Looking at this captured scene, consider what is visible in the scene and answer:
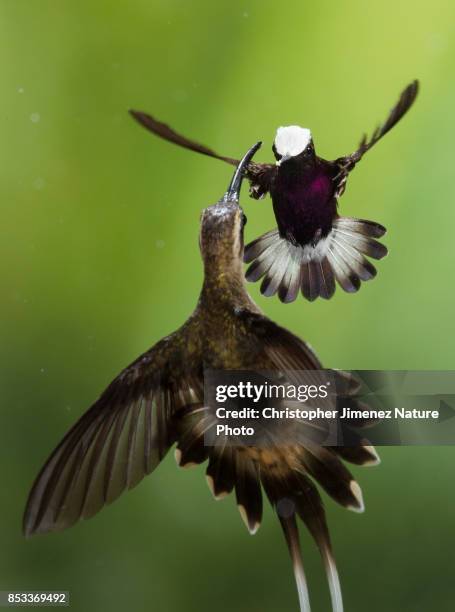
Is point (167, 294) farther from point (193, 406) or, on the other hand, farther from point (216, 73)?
point (216, 73)

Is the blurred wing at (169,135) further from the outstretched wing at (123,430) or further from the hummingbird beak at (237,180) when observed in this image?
the outstretched wing at (123,430)

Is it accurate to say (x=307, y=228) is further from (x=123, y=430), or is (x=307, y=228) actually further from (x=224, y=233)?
(x=123, y=430)

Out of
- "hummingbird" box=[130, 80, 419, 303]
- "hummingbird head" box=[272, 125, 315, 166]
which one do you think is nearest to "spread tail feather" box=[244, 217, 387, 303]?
"hummingbird" box=[130, 80, 419, 303]

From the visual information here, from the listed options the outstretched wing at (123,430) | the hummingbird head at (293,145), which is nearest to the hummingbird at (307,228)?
the hummingbird head at (293,145)

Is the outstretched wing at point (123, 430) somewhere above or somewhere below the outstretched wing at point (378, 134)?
below

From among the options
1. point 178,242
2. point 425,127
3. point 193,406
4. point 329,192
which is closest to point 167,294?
point 178,242

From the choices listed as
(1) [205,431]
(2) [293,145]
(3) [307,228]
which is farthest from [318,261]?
(1) [205,431]

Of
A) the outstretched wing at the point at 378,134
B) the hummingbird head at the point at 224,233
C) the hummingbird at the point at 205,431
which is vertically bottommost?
the hummingbird at the point at 205,431
